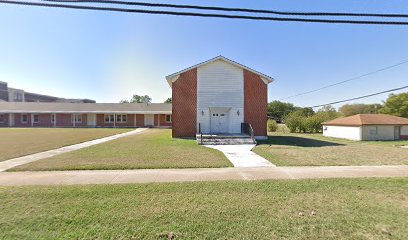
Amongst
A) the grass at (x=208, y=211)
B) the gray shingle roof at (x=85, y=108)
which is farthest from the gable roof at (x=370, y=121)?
the gray shingle roof at (x=85, y=108)

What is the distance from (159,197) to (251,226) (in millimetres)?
2387

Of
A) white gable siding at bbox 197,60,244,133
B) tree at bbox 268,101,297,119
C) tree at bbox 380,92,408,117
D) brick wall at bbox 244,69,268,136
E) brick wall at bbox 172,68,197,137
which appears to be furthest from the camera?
tree at bbox 268,101,297,119

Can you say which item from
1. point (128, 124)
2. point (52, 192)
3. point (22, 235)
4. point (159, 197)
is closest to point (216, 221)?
point (159, 197)

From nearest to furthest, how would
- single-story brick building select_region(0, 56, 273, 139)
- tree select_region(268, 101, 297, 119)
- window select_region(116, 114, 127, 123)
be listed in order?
single-story brick building select_region(0, 56, 273, 139) < window select_region(116, 114, 127, 123) < tree select_region(268, 101, 297, 119)

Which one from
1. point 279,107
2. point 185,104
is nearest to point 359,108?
point 279,107

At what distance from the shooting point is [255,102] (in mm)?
19797

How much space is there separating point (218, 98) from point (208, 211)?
15586 millimetres

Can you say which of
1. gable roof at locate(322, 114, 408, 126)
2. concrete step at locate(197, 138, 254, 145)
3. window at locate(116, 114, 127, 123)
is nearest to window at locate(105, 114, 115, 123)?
window at locate(116, 114, 127, 123)

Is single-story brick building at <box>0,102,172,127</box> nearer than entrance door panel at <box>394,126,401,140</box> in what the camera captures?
No

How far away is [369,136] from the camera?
26.8 meters

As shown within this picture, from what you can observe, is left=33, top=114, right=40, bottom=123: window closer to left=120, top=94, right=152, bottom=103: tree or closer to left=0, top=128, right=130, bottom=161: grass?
left=0, top=128, right=130, bottom=161: grass

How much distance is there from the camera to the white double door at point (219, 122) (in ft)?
65.3

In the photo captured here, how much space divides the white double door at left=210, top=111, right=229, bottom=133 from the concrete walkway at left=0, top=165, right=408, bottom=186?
37.7ft

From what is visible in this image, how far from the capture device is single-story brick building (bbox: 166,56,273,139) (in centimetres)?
1941
